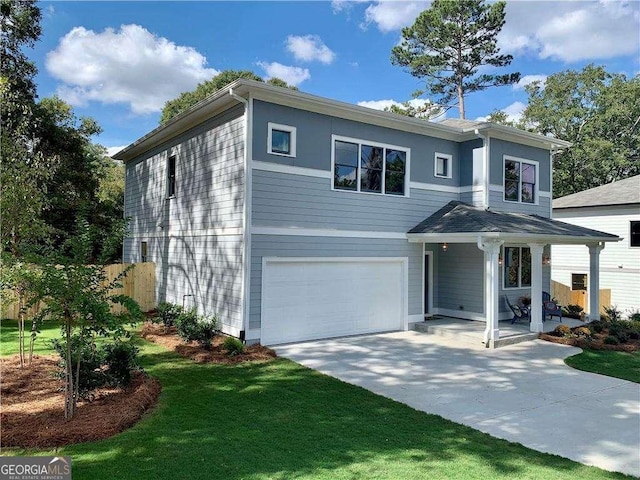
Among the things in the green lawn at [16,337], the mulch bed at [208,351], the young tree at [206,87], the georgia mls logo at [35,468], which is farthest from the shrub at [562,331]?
the young tree at [206,87]

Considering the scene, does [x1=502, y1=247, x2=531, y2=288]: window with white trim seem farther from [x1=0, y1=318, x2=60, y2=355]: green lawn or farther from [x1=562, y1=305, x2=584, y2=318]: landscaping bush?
[x1=0, y1=318, x2=60, y2=355]: green lawn

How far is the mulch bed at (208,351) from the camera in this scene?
28.1 ft

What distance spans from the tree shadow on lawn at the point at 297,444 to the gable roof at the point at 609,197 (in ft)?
57.5

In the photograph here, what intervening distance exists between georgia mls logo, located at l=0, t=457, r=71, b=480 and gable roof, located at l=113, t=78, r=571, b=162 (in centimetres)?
736

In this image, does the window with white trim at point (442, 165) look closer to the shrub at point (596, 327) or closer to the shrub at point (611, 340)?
the shrub at point (596, 327)

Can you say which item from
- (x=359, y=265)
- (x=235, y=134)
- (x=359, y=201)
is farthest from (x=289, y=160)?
(x=359, y=265)

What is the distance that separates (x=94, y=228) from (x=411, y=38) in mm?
27478

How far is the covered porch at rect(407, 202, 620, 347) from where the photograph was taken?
10531 mm

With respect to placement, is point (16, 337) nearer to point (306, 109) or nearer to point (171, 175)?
point (171, 175)

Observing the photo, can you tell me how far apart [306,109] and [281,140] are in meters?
1.01

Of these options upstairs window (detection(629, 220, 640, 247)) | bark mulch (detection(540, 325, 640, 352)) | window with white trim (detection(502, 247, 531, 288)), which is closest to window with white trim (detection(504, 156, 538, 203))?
window with white trim (detection(502, 247, 531, 288))

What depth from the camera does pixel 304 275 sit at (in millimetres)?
10586

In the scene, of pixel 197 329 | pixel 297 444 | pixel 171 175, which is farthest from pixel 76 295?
pixel 171 175

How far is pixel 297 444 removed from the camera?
4.80m
